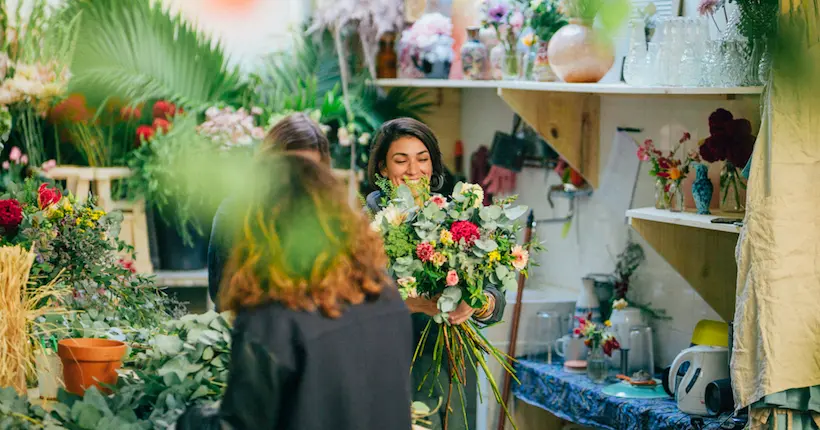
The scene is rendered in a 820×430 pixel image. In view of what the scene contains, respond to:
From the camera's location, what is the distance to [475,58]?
4.54 m

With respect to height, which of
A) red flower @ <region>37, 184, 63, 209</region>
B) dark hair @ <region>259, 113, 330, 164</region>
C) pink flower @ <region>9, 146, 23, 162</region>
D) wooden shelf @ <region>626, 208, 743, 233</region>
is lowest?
wooden shelf @ <region>626, 208, 743, 233</region>

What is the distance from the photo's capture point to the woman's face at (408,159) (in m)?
3.37

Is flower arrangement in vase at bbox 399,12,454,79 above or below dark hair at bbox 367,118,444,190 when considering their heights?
above

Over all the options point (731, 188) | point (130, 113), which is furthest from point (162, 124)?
point (731, 188)

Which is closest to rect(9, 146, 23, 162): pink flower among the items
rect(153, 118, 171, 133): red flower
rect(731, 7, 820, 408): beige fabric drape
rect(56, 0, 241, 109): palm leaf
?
rect(56, 0, 241, 109): palm leaf

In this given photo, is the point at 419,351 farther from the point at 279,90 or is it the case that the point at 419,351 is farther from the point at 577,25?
the point at 279,90

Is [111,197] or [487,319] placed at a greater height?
[111,197]

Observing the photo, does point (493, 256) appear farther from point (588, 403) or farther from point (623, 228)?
point (623, 228)

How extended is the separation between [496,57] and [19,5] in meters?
1.85

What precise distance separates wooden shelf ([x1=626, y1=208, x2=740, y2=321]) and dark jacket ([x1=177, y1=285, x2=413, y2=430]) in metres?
1.74

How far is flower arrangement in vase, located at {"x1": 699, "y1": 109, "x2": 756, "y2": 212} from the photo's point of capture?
328 cm

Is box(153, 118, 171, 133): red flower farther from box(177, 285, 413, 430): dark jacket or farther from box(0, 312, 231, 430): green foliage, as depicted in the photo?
box(177, 285, 413, 430): dark jacket

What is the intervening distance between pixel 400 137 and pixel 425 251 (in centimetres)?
75

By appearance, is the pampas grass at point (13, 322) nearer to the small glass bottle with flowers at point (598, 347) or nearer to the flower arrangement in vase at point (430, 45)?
the small glass bottle with flowers at point (598, 347)
